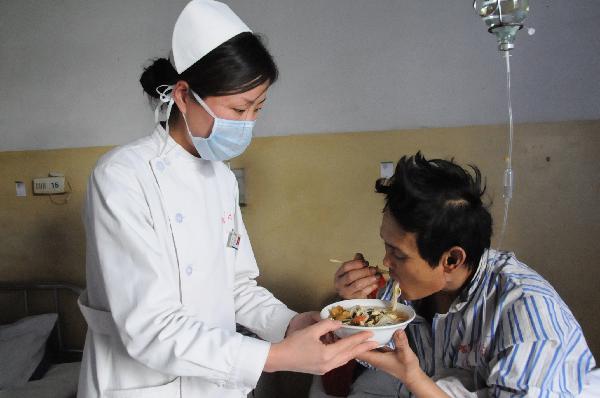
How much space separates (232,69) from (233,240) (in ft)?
1.85

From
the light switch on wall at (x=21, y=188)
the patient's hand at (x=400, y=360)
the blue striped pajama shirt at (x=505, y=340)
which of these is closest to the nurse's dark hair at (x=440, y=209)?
the blue striped pajama shirt at (x=505, y=340)

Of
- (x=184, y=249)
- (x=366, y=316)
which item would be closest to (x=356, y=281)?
(x=366, y=316)

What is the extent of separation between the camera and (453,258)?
1402mm

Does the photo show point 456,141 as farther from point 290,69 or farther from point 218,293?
point 218,293

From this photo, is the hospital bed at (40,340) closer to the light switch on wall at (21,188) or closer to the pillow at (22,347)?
the pillow at (22,347)

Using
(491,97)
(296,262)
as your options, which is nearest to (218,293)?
(296,262)

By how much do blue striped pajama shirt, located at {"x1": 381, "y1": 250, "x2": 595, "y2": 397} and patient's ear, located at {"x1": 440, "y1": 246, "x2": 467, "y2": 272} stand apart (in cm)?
8

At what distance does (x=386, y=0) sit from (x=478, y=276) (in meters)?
1.74

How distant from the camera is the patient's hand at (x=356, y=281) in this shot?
165 centimetres

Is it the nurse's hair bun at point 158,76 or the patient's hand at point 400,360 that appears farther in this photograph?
the nurse's hair bun at point 158,76

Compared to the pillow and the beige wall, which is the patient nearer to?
the beige wall

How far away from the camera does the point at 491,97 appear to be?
254 centimetres

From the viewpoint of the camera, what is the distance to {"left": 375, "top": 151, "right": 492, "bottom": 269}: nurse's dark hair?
136cm

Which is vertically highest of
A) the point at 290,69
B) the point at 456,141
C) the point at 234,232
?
the point at 290,69
